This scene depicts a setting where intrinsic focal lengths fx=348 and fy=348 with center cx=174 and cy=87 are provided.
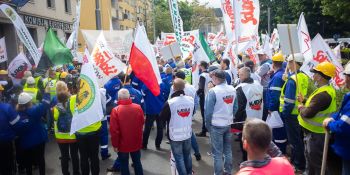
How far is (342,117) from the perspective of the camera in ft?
13.5

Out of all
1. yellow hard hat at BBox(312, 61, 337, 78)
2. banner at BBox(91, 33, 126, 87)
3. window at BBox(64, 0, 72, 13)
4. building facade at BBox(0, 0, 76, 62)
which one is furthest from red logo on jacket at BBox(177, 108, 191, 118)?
window at BBox(64, 0, 72, 13)

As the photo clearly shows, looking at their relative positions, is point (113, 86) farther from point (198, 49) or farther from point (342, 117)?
point (342, 117)

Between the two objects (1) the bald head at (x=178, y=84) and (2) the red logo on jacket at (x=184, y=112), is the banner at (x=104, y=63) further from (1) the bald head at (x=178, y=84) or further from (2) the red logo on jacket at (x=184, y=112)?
(2) the red logo on jacket at (x=184, y=112)

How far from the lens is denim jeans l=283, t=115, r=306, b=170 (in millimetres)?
6337

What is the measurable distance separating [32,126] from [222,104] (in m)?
3.36

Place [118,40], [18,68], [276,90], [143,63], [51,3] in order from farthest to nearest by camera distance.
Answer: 1. [51,3]
2. [118,40]
3. [18,68]
4. [276,90]
5. [143,63]

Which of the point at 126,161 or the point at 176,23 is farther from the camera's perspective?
the point at 176,23

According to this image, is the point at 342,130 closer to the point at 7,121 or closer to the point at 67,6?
the point at 7,121

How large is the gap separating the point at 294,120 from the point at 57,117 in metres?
4.20

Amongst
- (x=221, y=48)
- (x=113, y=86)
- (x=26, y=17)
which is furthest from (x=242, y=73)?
(x=26, y=17)

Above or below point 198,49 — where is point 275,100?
below

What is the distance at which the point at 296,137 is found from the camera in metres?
6.40

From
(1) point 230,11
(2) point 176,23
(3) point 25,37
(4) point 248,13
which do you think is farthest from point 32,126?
(2) point 176,23

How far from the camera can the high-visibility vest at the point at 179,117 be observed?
5809 millimetres
